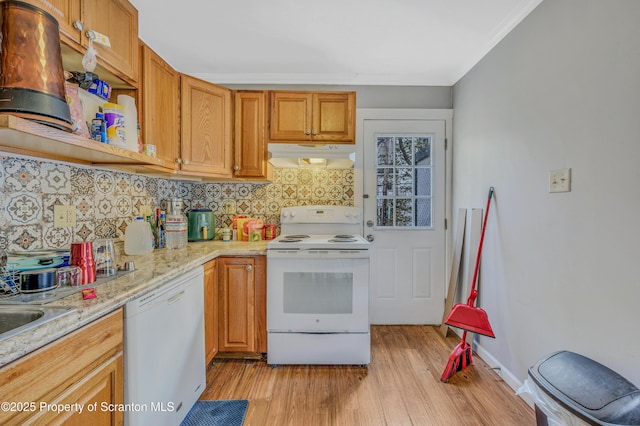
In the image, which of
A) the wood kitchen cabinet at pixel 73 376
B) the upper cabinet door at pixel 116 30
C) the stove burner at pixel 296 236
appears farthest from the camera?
the stove burner at pixel 296 236

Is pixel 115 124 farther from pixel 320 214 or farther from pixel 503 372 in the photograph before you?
pixel 503 372

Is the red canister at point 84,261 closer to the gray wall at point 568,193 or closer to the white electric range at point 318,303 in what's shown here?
the white electric range at point 318,303

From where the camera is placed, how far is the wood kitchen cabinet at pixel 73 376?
0.70 m

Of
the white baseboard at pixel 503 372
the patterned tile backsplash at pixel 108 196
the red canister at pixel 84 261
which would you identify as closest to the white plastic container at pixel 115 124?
the patterned tile backsplash at pixel 108 196

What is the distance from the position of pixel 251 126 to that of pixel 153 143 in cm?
87

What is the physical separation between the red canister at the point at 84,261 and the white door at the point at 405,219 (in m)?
2.12

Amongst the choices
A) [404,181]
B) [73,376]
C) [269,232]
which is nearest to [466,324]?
[404,181]

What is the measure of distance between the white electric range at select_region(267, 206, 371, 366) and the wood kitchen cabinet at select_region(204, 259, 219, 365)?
Answer: 38 cm

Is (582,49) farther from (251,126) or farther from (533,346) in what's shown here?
(251,126)

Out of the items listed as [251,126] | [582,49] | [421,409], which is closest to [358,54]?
[251,126]

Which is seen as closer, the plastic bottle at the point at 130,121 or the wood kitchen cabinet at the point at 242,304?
the plastic bottle at the point at 130,121

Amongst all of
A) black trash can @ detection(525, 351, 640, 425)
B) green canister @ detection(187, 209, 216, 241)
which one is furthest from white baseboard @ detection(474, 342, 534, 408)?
green canister @ detection(187, 209, 216, 241)

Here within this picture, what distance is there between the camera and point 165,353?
133 centimetres

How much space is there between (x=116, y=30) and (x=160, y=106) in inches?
19.5
